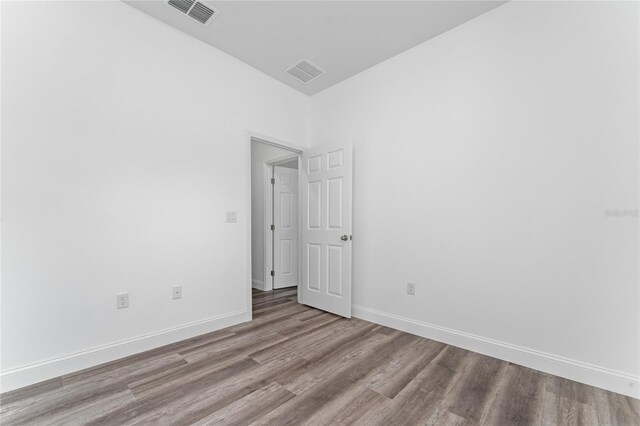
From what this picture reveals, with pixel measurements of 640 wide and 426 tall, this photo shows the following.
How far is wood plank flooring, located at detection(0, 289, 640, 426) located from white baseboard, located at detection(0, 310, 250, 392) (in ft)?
0.20

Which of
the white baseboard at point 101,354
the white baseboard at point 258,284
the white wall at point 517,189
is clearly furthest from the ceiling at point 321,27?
the white baseboard at point 258,284

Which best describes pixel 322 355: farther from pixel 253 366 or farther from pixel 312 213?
pixel 312 213

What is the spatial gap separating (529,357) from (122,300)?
3.28 meters

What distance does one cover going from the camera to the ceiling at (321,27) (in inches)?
92.0

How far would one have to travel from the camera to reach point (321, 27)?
8.50ft

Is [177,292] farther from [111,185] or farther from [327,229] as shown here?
[327,229]

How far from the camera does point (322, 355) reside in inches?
91.0

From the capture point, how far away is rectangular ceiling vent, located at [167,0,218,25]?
2316 mm

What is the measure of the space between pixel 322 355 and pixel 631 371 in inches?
81.4

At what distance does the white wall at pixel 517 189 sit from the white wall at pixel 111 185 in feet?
5.62

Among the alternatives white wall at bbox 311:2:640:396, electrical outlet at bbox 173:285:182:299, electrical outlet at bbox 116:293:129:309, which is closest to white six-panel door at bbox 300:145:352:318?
white wall at bbox 311:2:640:396

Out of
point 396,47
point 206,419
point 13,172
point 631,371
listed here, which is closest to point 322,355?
point 206,419

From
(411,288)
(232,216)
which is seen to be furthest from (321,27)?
(411,288)

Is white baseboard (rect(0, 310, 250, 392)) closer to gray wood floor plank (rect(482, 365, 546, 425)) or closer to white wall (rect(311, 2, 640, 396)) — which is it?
white wall (rect(311, 2, 640, 396))
